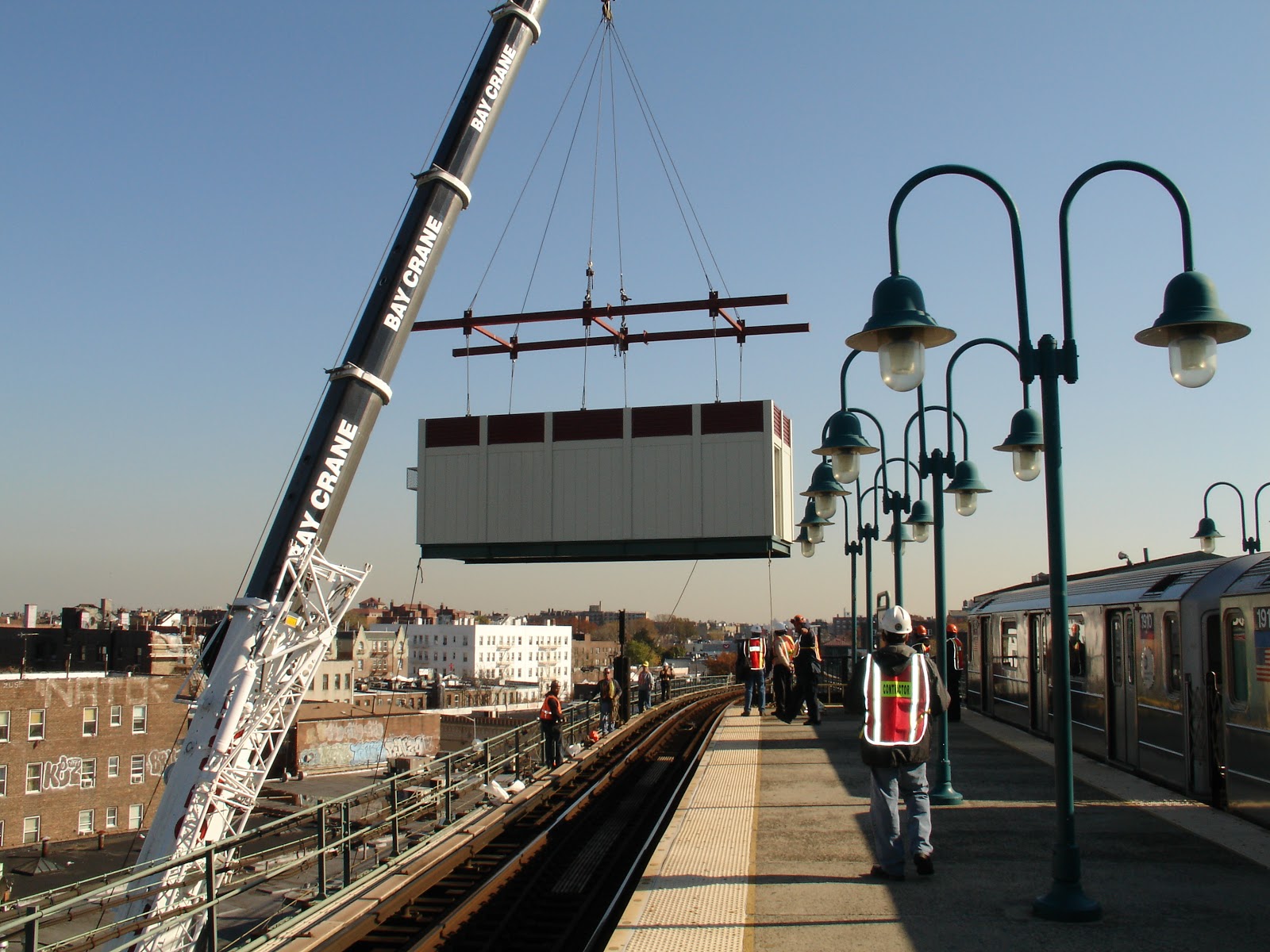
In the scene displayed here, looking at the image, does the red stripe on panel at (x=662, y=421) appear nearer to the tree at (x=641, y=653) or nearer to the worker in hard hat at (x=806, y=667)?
the worker in hard hat at (x=806, y=667)

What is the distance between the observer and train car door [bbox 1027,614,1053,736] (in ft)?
59.5

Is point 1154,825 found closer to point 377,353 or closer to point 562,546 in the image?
point 377,353

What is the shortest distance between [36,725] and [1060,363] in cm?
5034

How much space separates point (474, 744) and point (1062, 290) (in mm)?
10186

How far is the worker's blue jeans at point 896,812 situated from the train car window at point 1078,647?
911 cm

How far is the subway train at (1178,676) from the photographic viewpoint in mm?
10078

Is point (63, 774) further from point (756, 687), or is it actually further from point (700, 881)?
point (700, 881)

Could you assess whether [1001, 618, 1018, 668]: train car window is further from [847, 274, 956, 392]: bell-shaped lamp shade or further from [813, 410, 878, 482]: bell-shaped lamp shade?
[847, 274, 956, 392]: bell-shaped lamp shade

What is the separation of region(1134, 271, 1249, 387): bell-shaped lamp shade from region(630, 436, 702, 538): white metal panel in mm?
15903

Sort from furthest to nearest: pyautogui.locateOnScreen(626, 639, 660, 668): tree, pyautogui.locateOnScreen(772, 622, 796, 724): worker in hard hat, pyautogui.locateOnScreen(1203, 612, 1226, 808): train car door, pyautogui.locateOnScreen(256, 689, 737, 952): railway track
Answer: pyautogui.locateOnScreen(626, 639, 660, 668): tree < pyautogui.locateOnScreen(772, 622, 796, 724): worker in hard hat < pyautogui.locateOnScreen(1203, 612, 1226, 808): train car door < pyautogui.locateOnScreen(256, 689, 737, 952): railway track

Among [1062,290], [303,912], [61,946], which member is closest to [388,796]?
[303,912]

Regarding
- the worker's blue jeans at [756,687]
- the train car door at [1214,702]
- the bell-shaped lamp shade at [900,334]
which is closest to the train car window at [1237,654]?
the train car door at [1214,702]

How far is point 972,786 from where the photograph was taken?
1210 centimetres

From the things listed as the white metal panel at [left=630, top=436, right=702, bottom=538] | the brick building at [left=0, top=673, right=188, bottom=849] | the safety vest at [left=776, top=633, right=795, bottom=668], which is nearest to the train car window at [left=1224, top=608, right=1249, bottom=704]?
the safety vest at [left=776, top=633, right=795, bottom=668]
